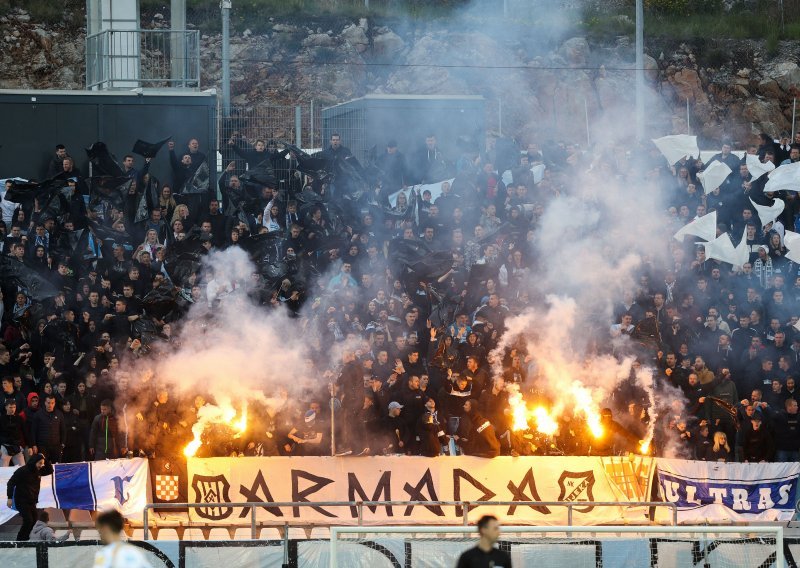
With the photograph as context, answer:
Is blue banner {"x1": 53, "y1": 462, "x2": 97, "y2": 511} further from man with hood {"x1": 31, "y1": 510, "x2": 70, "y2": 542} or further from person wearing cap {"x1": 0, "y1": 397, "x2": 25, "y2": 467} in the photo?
person wearing cap {"x1": 0, "y1": 397, "x2": 25, "y2": 467}

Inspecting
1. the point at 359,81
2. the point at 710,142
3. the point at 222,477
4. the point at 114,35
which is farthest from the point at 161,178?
the point at 710,142

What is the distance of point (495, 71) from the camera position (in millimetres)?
37062

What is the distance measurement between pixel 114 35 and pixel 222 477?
1044 cm

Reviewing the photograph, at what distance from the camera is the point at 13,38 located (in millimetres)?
37500

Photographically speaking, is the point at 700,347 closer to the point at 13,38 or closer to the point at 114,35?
the point at 114,35

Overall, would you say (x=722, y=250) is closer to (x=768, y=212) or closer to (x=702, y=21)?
(x=768, y=212)

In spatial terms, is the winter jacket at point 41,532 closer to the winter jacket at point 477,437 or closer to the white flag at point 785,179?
the winter jacket at point 477,437

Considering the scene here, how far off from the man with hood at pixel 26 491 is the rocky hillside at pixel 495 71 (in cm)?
2297

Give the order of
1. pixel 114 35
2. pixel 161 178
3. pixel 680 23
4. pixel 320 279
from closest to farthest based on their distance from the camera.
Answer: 1. pixel 320 279
2. pixel 161 178
3. pixel 114 35
4. pixel 680 23

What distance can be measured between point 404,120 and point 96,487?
408 inches

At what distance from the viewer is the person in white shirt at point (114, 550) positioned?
848 centimetres

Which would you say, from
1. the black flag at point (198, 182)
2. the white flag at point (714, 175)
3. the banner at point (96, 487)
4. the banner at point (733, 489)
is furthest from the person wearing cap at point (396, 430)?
the white flag at point (714, 175)

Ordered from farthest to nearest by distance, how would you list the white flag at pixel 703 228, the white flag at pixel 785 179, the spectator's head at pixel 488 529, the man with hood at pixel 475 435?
the white flag at pixel 785 179, the white flag at pixel 703 228, the man with hood at pixel 475 435, the spectator's head at pixel 488 529

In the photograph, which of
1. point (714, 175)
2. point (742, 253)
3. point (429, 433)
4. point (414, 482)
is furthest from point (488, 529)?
point (714, 175)
